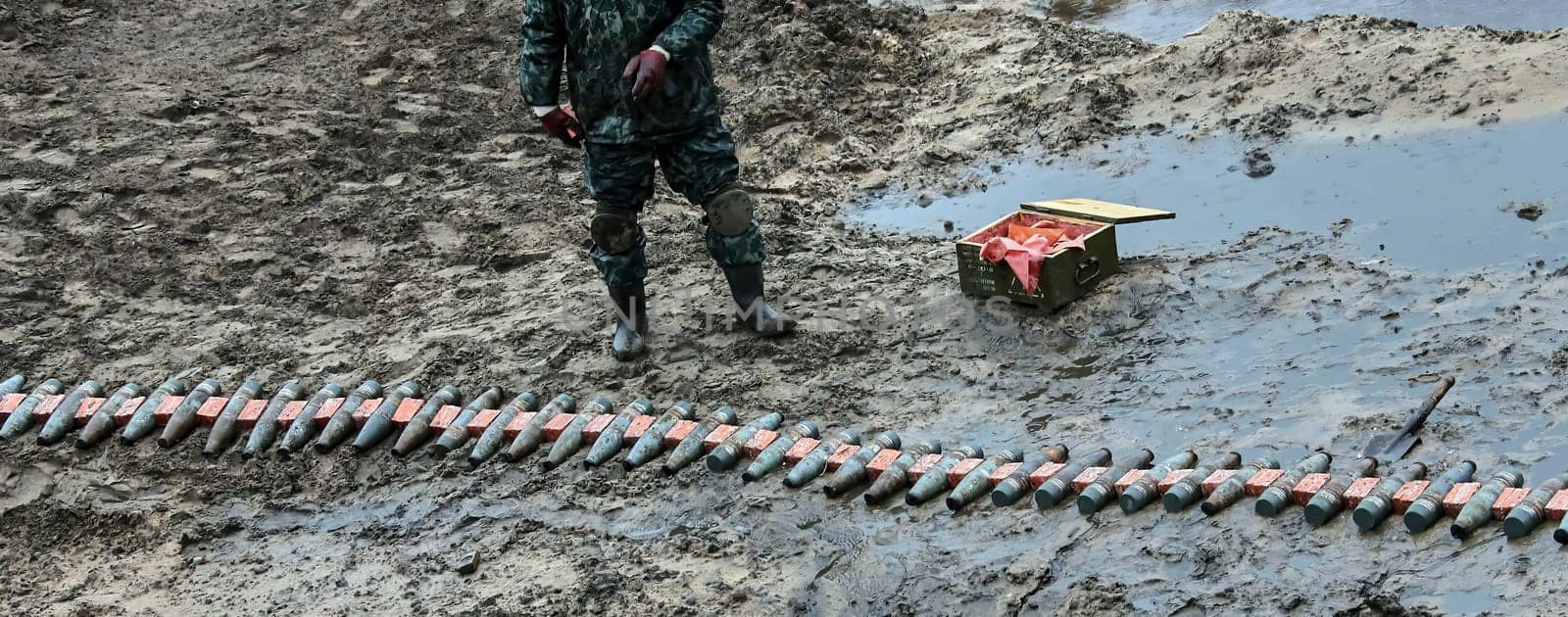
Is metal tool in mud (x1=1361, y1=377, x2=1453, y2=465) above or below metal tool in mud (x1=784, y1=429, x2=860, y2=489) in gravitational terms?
below

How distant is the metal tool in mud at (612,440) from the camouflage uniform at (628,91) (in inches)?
36.1

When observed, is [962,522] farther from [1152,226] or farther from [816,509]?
[1152,226]

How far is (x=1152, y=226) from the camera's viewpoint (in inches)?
290

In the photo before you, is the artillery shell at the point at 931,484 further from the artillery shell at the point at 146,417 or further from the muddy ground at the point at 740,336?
the artillery shell at the point at 146,417

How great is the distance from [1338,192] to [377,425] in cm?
484

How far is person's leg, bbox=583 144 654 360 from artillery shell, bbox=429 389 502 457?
633 millimetres

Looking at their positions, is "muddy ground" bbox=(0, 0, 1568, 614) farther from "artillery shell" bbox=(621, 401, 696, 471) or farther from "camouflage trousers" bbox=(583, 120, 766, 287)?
"camouflage trousers" bbox=(583, 120, 766, 287)

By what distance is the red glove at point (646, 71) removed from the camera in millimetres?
5641

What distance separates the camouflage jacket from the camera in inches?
229

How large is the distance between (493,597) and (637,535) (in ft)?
1.91

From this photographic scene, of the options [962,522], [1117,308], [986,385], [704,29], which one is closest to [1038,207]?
[1117,308]

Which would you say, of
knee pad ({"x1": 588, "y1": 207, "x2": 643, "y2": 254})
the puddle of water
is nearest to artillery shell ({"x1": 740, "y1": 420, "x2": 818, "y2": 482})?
knee pad ({"x1": 588, "y1": 207, "x2": 643, "y2": 254})

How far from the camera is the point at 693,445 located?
18.4 feet

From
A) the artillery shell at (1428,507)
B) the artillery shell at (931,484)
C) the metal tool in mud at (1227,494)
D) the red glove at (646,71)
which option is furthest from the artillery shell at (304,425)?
the artillery shell at (1428,507)
